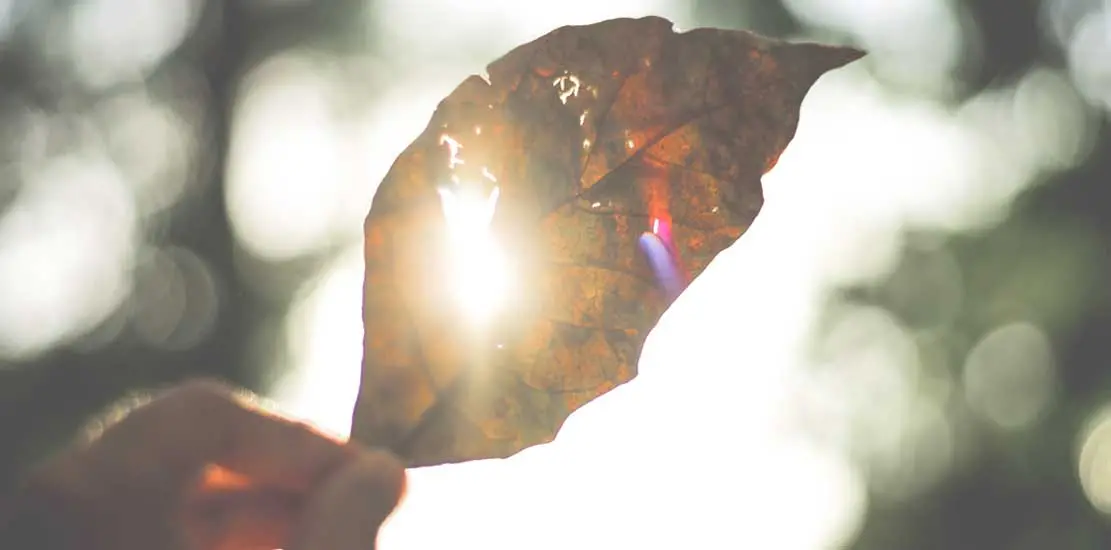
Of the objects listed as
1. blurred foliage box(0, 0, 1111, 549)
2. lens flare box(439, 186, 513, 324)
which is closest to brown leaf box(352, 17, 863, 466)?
lens flare box(439, 186, 513, 324)

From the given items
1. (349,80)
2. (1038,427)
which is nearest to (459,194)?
(349,80)

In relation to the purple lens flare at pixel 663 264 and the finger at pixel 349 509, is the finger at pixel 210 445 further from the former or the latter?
the purple lens flare at pixel 663 264

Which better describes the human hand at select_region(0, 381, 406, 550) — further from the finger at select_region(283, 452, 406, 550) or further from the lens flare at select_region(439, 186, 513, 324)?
the lens flare at select_region(439, 186, 513, 324)

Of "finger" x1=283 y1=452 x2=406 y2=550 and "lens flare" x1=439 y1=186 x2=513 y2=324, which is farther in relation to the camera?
"lens flare" x1=439 y1=186 x2=513 y2=324

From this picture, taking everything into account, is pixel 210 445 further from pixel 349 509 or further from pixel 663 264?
pixel 663 264

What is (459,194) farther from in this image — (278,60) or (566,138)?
(278,60)

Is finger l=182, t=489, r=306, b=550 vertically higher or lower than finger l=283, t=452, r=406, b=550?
lower

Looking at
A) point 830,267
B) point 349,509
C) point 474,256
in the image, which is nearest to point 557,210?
point 474,256
